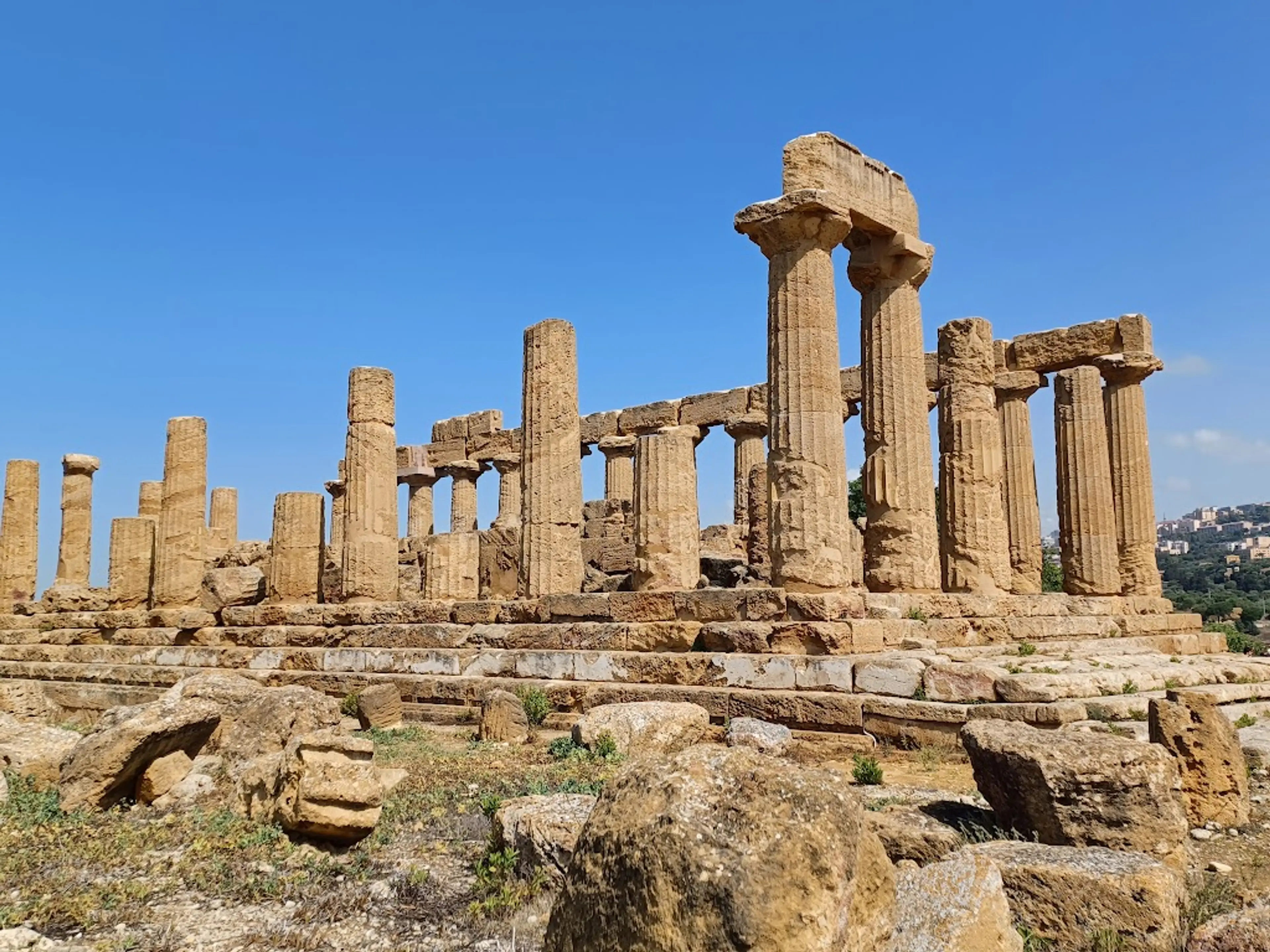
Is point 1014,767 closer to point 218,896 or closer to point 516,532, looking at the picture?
point 218,896

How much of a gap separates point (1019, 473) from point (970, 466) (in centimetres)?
388

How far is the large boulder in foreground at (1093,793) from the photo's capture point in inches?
200

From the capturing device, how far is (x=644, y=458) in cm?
1377

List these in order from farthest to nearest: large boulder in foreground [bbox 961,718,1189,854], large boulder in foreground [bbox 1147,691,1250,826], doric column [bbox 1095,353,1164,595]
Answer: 1. doric column [bbox 1095,353,1164,595]
2. large boulder in foreground [bbox 1147,691,1250,826]
3. large boulder in foreground [bbox 961,718,1189,854]

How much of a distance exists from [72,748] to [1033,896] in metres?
6.37

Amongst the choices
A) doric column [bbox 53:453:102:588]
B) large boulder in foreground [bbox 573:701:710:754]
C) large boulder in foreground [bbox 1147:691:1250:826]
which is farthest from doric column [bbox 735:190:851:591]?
doric column [bbox 53:453:102:588]

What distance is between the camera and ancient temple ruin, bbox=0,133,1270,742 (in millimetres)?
10445

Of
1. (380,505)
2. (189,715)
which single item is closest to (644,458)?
(380,505)

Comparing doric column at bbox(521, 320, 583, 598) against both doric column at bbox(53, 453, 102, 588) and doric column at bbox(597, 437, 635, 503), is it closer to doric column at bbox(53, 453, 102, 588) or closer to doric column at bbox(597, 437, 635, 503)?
doric column at bbox(597, 437, 635, 503)

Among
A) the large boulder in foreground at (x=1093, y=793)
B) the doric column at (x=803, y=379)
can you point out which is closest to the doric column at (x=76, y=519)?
the doric column at (x=803, y=379)

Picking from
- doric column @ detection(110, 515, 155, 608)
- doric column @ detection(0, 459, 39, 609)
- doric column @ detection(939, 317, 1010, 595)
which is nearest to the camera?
doric column @ detection(939, 317, 1010, 595)

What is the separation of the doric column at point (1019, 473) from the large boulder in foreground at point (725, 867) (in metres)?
16.3

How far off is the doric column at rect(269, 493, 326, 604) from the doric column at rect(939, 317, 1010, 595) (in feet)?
35.2

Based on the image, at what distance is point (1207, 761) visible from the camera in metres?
6.29
